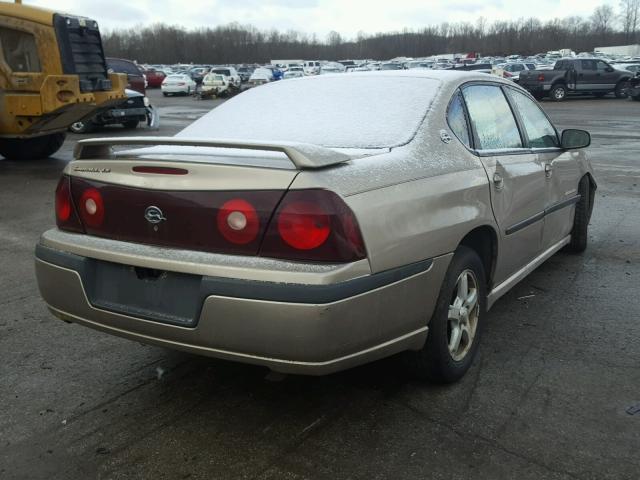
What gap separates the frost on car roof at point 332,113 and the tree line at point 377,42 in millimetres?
102438

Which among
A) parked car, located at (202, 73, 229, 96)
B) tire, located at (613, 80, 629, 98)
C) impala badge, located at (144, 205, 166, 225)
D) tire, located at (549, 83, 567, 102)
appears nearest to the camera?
impala badge, located at (144, 205, 166, 225)

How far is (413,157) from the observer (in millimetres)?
2955

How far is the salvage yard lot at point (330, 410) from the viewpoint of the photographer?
256cm

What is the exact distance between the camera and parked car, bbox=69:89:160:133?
16484 millimetres

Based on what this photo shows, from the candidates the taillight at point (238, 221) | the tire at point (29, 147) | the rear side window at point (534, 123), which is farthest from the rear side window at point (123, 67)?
the taillight at point (238, 221)

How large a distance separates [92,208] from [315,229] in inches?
44.2

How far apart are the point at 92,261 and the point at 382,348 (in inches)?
52.2

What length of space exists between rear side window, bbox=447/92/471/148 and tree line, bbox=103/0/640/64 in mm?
102567

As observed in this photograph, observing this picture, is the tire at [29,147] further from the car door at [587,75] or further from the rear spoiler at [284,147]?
the car door at [587,75]

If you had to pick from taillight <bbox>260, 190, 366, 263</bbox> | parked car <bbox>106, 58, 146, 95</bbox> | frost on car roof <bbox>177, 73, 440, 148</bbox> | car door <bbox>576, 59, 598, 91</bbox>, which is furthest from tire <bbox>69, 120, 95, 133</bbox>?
car door <bbox>576, 59, 598, 91</bbox>

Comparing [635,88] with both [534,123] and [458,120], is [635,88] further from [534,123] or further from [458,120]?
[458,120]

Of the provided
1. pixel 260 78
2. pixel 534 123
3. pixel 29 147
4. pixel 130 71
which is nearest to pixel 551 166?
pixel 534 123

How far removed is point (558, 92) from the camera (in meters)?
28.9

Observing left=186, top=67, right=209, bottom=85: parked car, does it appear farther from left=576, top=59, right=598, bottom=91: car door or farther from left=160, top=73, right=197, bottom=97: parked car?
left=576, top=59, right=598, bottom=91: car door
